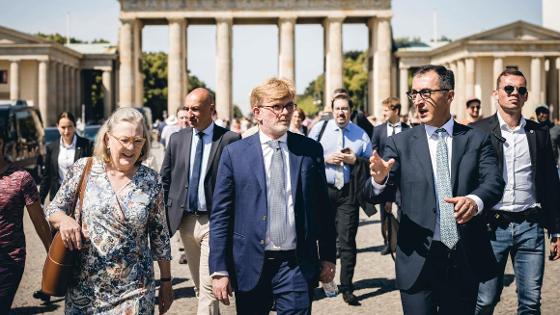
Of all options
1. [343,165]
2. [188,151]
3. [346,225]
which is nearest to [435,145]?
[188,151]

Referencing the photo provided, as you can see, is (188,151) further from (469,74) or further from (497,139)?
(469,74)

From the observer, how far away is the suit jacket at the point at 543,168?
613 centimetres

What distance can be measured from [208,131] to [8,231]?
2.25 m

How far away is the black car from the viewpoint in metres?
21.5

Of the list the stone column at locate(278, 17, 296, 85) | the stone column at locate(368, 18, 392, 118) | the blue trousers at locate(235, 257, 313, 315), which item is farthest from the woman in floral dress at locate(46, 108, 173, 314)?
the stone column at locate(368, 18, 392, 118)

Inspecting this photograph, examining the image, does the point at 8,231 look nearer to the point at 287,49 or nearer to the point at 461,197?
the point at 461,197

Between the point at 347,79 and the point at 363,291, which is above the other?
the point at 347,79

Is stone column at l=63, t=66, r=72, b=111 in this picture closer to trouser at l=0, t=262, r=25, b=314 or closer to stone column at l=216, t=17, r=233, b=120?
stone column at l=216, t=17, r=233, b=120

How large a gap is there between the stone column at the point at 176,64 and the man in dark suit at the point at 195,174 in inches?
2222

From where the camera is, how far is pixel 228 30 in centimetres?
6406

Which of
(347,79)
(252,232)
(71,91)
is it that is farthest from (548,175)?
(347,79)

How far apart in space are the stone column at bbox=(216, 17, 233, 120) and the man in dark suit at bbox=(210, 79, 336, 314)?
191 ft

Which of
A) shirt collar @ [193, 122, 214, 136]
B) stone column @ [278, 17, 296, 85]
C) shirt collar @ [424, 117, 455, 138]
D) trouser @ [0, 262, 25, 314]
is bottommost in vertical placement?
trouser @ [0, 262, 25, 314]

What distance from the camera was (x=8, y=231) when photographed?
5.67m
